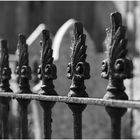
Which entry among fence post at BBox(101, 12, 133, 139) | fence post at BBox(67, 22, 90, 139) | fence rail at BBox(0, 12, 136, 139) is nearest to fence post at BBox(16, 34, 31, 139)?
fence rail at BBox(0, 12, 136, 139)

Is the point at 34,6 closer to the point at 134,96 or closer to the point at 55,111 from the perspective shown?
the point at 134,96

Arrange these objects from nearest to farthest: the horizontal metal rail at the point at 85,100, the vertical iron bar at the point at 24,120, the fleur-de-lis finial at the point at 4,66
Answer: the horizontal metal rail at the point at 85,100, the vertical iron bar at the point at 24,120, the fleur-de-lis finial at the point at 4,66

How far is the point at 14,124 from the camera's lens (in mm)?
5195

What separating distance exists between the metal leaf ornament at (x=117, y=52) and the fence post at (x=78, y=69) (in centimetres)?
17

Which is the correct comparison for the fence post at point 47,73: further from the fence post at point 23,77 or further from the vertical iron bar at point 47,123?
the fence post at point 23,77

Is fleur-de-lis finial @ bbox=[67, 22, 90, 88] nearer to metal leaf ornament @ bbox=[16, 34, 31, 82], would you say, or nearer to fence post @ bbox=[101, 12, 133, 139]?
fence post @ bbox=[101, 12, 133, 139]

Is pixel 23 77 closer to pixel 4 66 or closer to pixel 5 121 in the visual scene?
pixel 4 66

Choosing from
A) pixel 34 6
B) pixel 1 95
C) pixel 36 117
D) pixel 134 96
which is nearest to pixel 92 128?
pixel 36 117

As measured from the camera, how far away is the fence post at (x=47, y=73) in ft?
5.95

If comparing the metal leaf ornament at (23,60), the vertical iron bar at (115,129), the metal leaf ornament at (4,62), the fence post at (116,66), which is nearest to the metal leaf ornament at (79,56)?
the fence post at (116,66)

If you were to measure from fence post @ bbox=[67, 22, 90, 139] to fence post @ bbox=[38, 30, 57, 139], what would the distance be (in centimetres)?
13

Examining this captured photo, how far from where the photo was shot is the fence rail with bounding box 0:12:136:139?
1.45 m

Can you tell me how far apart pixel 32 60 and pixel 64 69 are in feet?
1.44

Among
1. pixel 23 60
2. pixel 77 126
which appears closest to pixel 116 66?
pixel 77 126
